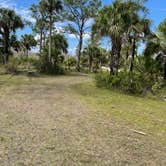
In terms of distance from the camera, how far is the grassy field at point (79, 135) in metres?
4.70

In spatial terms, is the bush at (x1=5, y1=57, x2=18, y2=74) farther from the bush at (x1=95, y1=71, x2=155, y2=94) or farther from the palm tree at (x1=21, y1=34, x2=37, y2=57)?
the palm tree at (x1=21, y1=34, x2=37, y2=57)

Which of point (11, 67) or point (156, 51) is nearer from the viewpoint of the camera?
point (156, 51)

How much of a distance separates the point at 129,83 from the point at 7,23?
753 inches

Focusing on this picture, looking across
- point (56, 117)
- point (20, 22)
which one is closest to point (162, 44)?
point (56, 117)

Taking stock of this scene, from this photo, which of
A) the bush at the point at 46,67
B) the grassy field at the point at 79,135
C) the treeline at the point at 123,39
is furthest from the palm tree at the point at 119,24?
the grassy field at the point at 79,135

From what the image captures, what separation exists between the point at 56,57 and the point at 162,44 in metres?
18.4

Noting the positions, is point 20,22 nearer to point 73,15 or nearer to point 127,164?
point 73,15

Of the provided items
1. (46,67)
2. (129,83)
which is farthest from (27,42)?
(129,83)

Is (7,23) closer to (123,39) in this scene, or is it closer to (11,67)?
(11,67)

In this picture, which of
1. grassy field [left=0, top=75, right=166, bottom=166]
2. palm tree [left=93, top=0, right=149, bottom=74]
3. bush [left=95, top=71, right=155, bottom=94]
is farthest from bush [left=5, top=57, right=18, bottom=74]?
grassy field [left=0, top=75, right=166, bottom=166]

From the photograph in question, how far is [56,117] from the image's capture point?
7.91m

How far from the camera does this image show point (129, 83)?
589 inches

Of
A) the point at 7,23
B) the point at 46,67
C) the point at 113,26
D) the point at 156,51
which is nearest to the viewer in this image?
the point at 156,51

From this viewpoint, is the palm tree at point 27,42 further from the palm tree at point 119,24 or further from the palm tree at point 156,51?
the palm tree at point 156,51
